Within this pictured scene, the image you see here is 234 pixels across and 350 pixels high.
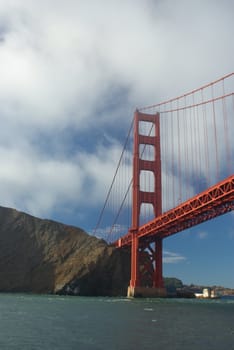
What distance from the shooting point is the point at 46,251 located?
85.0 metres

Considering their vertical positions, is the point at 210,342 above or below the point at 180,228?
below

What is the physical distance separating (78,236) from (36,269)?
410 inches

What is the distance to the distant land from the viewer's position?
246 feet

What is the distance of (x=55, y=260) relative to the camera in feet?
270

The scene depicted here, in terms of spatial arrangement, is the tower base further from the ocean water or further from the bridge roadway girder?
the ocean water

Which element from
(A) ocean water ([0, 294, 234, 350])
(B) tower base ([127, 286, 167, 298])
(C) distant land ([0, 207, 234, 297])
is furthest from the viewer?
(C) distant land ([0, 207, 234, 297])

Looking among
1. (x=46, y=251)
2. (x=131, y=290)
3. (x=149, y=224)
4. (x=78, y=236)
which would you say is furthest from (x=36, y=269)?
(x=149, y=224)

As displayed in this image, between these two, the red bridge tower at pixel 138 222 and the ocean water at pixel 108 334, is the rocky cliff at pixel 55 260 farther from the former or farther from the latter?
the ocean water at pixel 108 334

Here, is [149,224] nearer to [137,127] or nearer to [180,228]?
[180,228]

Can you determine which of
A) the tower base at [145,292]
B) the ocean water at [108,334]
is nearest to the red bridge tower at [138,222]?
the tower base at [145,292]

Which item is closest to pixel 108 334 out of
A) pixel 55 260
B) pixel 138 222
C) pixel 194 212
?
pixel 194 212

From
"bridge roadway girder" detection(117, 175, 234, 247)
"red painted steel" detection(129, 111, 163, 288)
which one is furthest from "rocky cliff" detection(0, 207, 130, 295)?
"bridge roadway girder" detection(117, 175, 234, 247)

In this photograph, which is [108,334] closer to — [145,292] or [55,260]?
[145,292]

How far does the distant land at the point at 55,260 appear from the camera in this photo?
2948 inches
